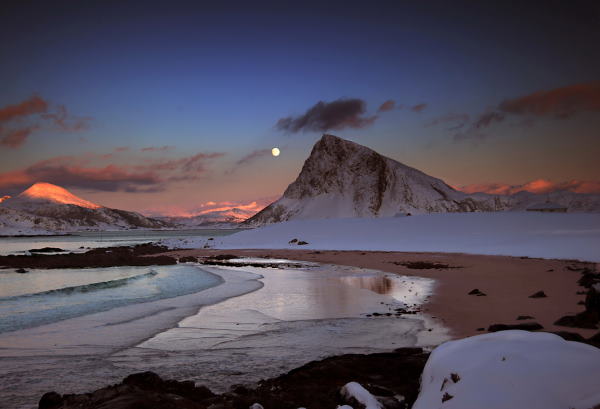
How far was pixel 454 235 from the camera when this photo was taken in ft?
167

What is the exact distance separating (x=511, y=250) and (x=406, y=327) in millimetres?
32548

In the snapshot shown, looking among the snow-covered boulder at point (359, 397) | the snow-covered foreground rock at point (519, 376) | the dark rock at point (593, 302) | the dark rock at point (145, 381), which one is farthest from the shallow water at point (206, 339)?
the snow-covered foreground rock at point (519, 376)

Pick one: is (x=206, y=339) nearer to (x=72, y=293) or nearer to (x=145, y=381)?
(x=145, y=381)

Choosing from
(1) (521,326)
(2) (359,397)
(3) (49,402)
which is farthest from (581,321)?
(3) (49,402)

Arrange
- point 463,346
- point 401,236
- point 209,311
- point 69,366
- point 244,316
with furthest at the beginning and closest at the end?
point 401,236, point 209,311, point 244,316, point 69,366, point 463,346

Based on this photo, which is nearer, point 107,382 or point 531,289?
point 107,382

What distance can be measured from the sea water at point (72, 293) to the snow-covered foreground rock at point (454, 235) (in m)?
29.1

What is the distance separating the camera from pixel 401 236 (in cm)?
5500

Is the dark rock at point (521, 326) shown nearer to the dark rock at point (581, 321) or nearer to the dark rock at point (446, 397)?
the dark rock at point (581, 321)

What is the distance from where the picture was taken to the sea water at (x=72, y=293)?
49.5 feet

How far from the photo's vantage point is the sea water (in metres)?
15.1

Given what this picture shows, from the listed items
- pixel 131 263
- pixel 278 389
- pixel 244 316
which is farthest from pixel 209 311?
pixel 131 263

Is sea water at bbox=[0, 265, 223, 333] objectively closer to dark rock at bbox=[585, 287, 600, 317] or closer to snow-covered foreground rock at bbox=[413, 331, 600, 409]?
snow-covered foreground rock at bbox=[413, 331, 600, 409]

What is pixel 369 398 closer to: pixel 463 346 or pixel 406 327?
pixel 463 346
